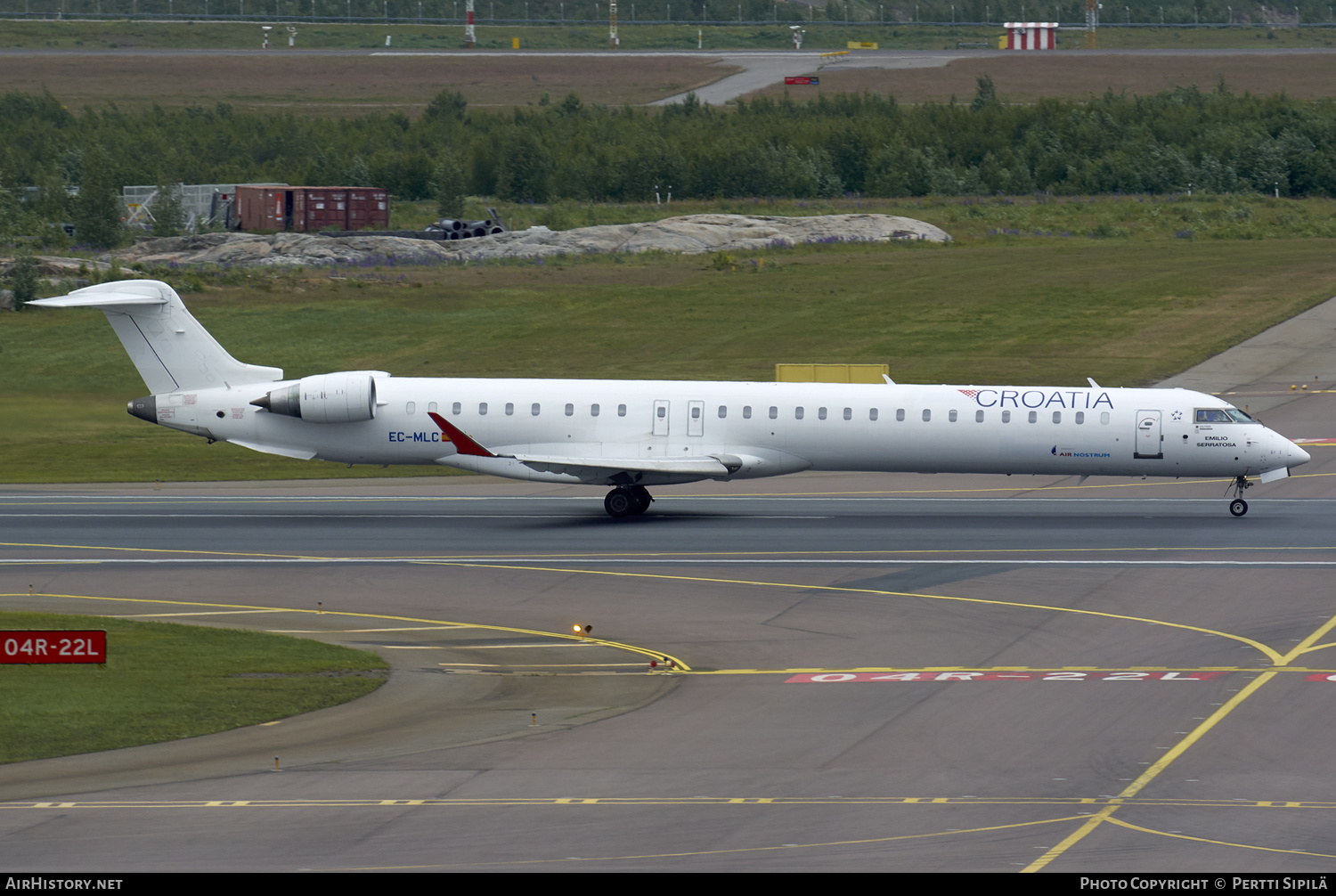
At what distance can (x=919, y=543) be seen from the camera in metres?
38.2

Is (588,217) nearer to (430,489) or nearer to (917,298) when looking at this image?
(917,298)

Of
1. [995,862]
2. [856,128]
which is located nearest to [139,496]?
[995,862]

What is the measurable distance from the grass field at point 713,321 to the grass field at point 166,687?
22.6m

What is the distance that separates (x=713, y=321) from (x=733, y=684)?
49.2m

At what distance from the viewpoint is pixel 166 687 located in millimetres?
25172

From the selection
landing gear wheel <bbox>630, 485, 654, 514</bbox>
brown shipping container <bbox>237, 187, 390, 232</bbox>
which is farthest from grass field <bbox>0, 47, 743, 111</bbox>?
landing gear wheel <bbox>630, 485, 654, 514</bbox>

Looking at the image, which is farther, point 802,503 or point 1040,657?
point 802,503

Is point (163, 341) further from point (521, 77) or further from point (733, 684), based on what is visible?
point (521, 77)

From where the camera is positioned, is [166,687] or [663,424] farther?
[663,424]

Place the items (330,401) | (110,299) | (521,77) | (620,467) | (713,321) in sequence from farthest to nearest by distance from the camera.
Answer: (521,77), (713,321), (110,299), (330,401), (620,467)

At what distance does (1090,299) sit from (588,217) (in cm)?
4153

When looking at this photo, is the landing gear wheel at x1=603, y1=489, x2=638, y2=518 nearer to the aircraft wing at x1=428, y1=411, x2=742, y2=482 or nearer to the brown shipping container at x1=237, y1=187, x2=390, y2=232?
the aircraft wing at x1=428, y1=411, x2=742, y2=482

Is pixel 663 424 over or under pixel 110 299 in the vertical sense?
under

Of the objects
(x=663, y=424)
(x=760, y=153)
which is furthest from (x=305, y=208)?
(x=663, y=424)
